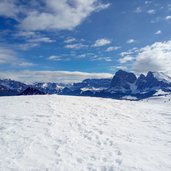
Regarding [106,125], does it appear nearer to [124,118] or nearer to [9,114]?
[124,118]

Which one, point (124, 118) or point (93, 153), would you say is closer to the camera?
point (93, 153)

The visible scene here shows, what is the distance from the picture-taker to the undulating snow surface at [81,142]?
10477 millimetres

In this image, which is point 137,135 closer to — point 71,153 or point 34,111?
point 71,153

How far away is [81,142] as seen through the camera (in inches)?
526

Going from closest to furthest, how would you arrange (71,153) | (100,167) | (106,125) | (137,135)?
(100,167), (71,153), (137,135), (106,125)

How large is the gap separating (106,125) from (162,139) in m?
4.07

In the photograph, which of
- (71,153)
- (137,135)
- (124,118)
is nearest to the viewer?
(71,153)

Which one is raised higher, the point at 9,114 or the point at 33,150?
the point at 9,114

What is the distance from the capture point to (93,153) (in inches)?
466

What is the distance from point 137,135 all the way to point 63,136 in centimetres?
454

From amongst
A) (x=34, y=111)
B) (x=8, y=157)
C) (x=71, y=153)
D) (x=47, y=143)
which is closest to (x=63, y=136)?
(x=47, y=143)

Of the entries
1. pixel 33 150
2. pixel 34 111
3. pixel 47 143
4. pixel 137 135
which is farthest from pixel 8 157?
pixel 34 111

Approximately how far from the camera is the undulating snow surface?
10.5m

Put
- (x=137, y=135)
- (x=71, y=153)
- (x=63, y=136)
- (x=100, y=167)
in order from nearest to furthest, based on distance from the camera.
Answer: (x=100, y=167), (x=71, y=153), (x=63, y=136), (x=137, y=135)
